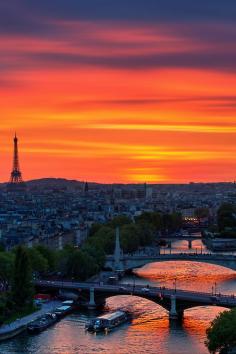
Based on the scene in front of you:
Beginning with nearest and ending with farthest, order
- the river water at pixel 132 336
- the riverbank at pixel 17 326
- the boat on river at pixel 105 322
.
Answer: the river water at pixel 132 336 → the riverbank at pixel 17 326 → the boat on river at pixel 105 322

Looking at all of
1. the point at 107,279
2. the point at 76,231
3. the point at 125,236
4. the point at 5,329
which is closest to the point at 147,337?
the point at 5,329

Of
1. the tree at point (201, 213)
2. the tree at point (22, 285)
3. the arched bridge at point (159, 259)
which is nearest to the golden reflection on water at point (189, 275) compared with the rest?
the arched bridge at point (159, 259)

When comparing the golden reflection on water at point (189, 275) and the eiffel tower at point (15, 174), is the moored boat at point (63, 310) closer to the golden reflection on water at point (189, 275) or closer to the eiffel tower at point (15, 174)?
the golden reflection on water at point (189, 275)

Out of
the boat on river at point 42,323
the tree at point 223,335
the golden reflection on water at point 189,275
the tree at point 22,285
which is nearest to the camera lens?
the tree at point 223,335

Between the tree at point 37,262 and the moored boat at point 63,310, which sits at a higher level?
the tree at point 37,262

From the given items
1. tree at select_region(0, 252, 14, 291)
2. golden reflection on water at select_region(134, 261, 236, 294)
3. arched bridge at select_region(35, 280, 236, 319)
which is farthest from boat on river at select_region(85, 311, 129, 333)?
golden reflection on water at select_region(134, 261, 236, 294)

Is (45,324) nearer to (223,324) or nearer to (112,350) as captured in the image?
(112,350)

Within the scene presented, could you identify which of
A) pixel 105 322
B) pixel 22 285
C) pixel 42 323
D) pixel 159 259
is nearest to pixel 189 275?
pixel 159 259
